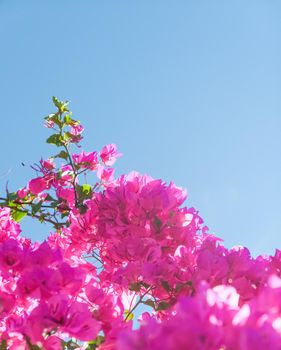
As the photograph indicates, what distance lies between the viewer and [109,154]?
3021mm

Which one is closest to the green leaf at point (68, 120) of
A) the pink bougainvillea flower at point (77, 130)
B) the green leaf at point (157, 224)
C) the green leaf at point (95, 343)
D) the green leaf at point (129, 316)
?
the pink bougainvillea flower at point (77, 130)

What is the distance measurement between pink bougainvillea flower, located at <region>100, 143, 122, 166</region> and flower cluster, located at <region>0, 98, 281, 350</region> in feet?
0.35

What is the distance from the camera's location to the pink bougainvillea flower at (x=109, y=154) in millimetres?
3010

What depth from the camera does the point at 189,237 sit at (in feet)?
6.86

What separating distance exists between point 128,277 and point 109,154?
1258 mm

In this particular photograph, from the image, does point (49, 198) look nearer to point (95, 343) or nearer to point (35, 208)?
point (35, 208)

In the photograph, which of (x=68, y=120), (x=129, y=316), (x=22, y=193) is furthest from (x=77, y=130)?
(x=129, y=316)

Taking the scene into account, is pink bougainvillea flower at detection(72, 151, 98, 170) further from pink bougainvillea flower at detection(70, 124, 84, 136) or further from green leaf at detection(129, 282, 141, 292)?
green leaf at detection(129, 282, 141, 292)

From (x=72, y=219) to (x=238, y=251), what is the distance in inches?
36.4

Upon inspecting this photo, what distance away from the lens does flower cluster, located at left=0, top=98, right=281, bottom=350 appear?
82 cm

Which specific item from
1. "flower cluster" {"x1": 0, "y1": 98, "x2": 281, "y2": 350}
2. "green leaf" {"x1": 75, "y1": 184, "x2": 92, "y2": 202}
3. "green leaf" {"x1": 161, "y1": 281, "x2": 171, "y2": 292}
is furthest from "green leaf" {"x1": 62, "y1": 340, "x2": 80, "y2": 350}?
"green leaf" {"x1": 75, "y1": 184, "x2": 92, "y2": 202}

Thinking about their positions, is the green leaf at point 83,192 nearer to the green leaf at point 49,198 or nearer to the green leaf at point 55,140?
the green leaf at point 49,198

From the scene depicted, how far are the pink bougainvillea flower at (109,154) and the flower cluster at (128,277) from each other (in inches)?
4.2

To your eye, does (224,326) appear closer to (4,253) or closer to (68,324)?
(68,324)
